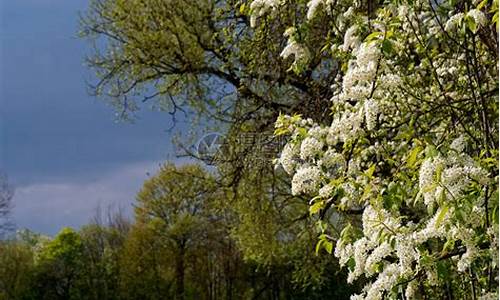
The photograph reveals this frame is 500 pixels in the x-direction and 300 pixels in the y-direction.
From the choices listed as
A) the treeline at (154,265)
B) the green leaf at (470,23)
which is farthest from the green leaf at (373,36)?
the treeline at (154,265)

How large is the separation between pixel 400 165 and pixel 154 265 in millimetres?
15368

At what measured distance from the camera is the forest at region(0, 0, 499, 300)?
2334 mm

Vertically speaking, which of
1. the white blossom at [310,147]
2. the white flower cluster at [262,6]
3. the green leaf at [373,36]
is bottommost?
the white blossom at [310,147]

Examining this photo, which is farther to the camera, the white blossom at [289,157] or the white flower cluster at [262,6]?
the white flower cluster at [262,6]

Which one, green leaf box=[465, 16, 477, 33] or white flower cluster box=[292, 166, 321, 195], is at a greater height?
green leaf box=[465, 16, 477, 33]

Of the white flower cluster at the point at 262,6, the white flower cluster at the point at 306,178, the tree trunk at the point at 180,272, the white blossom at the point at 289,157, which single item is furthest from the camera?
the tree trunk at the point at 180,272

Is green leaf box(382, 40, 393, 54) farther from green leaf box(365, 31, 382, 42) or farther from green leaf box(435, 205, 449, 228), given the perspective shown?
green leaf box(435, 205, 449, 228)

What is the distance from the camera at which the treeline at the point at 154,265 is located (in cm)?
1667

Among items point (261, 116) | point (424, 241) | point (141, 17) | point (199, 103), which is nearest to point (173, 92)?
point (199, 103)

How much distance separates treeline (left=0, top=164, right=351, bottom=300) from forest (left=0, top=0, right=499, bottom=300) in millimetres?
41

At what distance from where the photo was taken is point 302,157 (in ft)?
9.11

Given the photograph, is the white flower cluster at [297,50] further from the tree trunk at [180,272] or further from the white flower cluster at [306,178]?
the tree trunk at [180,272]

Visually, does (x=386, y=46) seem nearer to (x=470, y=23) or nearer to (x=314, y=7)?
(x=470, y=23)

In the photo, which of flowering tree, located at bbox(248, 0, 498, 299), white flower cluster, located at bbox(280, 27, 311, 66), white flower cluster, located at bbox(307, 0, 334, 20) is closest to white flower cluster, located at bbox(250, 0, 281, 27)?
flowering tree, located at bbox(248, 0, 498, 299)
